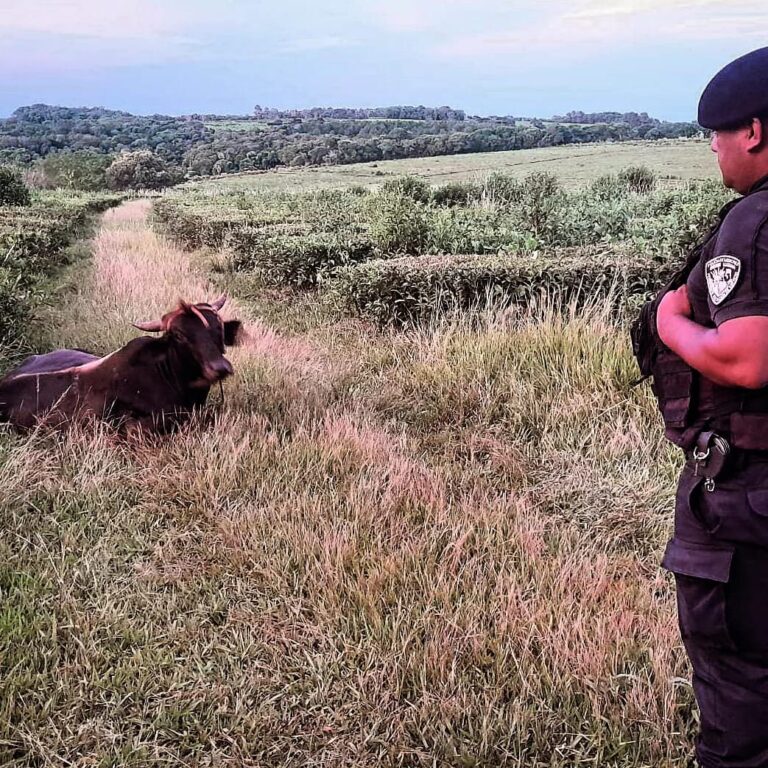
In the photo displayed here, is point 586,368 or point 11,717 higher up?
point 586,368

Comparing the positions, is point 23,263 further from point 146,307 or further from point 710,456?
point 710,456

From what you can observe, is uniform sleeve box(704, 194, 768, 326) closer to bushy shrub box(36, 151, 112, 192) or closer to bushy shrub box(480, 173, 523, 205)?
bushy shrub box(480, 173, 523, 205)

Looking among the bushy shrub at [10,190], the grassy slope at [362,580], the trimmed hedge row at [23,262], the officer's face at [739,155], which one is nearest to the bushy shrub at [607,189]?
the trimmed hedge row at [23,262]

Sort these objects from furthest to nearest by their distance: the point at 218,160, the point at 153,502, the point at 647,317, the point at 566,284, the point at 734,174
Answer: the point at 218,160 → the point at 566,284 → the point at 153,502 → the point at 647,317 → the point at 734,174

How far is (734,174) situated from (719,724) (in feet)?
4.45

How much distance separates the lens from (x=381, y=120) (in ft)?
400

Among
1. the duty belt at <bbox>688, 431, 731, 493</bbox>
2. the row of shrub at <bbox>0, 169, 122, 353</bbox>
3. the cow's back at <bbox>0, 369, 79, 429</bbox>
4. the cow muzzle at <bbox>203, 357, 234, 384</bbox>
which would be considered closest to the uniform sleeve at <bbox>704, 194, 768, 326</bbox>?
the duty belt at <bbox>688, 431, 731, 493</bbox>

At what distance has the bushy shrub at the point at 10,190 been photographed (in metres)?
24.2

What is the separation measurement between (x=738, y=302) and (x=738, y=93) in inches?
18.9

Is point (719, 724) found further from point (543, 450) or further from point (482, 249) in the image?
point (482, 249)

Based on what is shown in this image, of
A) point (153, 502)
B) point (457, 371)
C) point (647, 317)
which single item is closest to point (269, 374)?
point (457, 371)

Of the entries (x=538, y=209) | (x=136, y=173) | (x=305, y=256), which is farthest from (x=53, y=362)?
(x=136, y=173)

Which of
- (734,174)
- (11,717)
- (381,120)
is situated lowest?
(11,717)

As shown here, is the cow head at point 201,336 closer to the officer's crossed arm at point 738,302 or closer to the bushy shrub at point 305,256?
the officer's crossed arm at point 738,302
